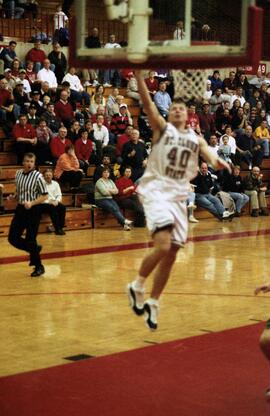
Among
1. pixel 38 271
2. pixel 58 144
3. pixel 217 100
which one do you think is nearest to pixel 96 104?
pixel 58 144

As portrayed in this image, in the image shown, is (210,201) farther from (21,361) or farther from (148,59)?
(148,59)

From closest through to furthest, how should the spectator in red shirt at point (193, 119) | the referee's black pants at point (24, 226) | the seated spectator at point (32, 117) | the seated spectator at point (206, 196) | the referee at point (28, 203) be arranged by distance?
the referee at point (28, 203) → the referee's black pants at point (24, 226) → the seated spectator at point (32, 117) → the seated spectator at point (206, 196) → the spectator in red shirt at point (193, 119)

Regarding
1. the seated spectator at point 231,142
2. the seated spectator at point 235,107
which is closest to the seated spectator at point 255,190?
the seated spectator at point 231,142

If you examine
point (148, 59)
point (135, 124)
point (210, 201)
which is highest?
point (148, 59)

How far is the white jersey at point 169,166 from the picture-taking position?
22.5 feet

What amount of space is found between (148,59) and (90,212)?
1316 cm

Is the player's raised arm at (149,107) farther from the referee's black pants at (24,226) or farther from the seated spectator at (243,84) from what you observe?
the seated spectator at (243,84)

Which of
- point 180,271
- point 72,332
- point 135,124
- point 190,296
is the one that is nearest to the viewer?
point 72,332

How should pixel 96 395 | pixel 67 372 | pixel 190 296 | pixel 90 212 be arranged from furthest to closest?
1. pixel 90 212
2. pixel 190 296
3. pixel 67 372
4. pixel 96 395

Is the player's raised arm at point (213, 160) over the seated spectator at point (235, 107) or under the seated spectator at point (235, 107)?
over

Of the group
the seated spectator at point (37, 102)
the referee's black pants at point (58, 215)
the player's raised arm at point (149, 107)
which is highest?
the player's raised arm at point (149, 107)

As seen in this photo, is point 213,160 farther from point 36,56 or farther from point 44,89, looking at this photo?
point 36,56

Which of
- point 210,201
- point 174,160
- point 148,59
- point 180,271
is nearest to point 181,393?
point 174,160

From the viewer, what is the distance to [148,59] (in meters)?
6.57
